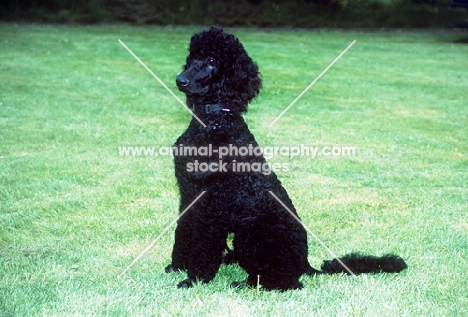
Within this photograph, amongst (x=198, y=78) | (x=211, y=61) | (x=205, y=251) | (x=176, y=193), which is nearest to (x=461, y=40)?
(x=176, y=193)

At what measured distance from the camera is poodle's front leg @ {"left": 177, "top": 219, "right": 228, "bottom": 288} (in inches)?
A: 138

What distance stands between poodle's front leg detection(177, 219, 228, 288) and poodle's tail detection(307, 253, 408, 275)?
81 centimetres

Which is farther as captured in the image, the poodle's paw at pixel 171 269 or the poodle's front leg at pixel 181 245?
the poodle's paw at pixel 171 269

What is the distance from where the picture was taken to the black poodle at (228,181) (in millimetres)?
3484

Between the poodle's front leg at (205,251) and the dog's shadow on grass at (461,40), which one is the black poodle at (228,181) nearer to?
the poodle's front leg at (205,251)

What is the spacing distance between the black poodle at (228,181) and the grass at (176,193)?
9.5 inches

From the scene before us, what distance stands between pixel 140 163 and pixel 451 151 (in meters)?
4.74

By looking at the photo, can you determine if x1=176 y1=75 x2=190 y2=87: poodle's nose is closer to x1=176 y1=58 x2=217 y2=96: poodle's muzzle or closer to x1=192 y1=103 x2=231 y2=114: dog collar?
x1=176 y1=58 x2=217 y2=96: poodle's muzzle

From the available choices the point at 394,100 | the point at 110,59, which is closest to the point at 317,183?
the point at 394,100

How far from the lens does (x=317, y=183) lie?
21.0 ft

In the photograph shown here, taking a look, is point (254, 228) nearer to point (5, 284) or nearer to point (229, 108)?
point (229, 108)

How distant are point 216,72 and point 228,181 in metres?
0.73

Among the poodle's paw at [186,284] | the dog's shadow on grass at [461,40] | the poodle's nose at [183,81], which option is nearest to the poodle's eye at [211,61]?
the poodle's nose at [183,81]

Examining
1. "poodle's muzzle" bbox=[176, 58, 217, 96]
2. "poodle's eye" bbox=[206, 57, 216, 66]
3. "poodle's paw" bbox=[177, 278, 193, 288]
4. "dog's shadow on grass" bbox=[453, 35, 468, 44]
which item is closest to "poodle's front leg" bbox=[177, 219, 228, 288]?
"poodle's paw" bbox=[177, 278, 193, 288]
